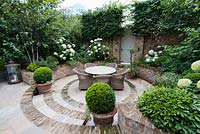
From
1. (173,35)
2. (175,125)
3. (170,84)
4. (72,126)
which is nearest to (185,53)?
(170,84)

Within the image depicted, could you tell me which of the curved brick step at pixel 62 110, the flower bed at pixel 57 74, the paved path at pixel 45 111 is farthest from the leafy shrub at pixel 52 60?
the curved brick step at pixel 62 110

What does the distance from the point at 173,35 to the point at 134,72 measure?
2491 millimetres

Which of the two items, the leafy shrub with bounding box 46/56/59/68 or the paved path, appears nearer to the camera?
the paved path

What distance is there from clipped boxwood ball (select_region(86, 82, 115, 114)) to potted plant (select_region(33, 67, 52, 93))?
2.41m

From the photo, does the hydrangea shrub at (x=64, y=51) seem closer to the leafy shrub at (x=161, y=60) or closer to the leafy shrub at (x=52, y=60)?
the leafy shrub at (x=52, y=60)

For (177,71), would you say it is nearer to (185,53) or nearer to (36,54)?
(185,53)

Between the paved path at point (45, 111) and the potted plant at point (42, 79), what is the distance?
265 millimetres

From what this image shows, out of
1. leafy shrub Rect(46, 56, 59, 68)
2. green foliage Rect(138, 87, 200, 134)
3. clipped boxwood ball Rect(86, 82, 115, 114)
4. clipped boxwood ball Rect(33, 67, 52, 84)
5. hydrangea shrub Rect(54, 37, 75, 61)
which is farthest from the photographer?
hydrangea shrub Rect(54, 37, 75, 61)

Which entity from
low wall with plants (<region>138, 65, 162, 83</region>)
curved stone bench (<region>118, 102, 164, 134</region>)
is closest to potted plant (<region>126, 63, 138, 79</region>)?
low wall with plants (<region>138, 65, 162, 83</region>)

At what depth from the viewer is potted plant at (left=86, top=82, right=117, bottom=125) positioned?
109 inches

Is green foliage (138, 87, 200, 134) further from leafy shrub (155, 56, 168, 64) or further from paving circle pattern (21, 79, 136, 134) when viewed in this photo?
leafy shrub (155, 56, 168, 64)

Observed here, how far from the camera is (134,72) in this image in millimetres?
6434

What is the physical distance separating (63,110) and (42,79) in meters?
1.48

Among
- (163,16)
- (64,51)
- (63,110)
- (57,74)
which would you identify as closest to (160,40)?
(163,16)
